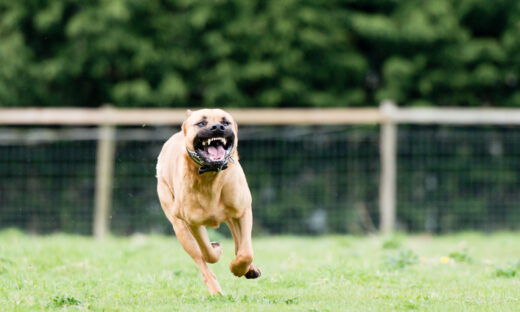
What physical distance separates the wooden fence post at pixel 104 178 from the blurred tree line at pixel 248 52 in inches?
84.9

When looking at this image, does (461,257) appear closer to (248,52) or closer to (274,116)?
(274,116)

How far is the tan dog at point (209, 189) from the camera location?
15.8 feet

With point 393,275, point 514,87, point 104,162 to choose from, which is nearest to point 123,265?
point 393,275

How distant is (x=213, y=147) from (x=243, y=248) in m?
0.75

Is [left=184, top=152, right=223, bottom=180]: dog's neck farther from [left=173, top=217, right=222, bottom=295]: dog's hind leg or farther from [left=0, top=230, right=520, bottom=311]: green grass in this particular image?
[left=0, top=230, right=520, bottom=311]: green grass

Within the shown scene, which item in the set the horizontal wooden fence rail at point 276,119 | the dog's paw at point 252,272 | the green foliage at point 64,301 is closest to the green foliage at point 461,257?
the dog's paw at point 252,272

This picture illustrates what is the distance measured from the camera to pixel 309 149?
1303 cm

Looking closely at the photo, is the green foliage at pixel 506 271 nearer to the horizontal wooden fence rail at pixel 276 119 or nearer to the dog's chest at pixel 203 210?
the dog's chest at pixel 203 210

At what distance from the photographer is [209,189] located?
4977 mm

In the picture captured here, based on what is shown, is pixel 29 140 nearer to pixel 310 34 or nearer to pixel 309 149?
pixel 309 149

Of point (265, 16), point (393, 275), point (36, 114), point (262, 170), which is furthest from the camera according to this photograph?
point (265, 16)

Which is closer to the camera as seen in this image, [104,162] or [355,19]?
[104,162]

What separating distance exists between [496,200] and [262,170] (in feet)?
13.2

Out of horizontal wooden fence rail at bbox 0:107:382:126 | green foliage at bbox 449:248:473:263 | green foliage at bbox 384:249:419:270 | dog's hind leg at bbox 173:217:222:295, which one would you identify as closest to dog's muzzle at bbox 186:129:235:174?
dog's hind leg at bbox 173:217:222:295
